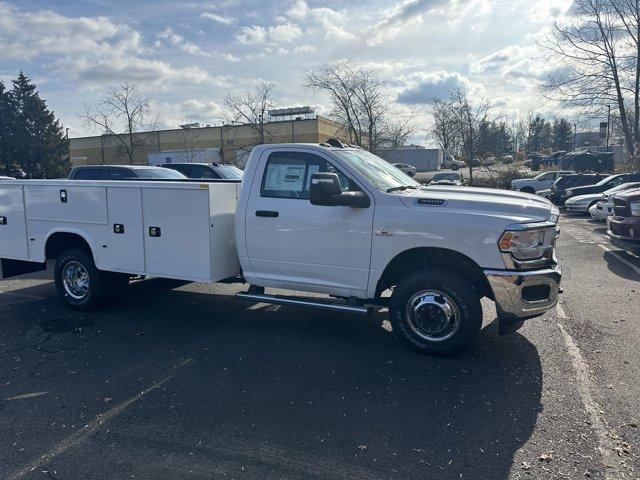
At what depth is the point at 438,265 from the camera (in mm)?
4934

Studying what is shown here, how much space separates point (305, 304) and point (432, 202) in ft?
5.61

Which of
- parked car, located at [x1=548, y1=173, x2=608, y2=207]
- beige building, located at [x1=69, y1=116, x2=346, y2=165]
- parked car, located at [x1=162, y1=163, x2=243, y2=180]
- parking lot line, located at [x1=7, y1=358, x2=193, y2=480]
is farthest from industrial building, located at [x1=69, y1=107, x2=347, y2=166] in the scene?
parking lot line, located at [x1=7, y1=358, x2=193, y2=480]

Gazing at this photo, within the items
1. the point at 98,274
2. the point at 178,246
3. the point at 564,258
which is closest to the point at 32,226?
the point at 98,274

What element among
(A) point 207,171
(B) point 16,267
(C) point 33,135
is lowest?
(B) point 16,267

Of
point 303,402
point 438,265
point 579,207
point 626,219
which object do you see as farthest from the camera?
point 579,207

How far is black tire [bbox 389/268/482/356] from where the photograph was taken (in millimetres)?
4582

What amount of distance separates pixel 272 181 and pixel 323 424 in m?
2.76

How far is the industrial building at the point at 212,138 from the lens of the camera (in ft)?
193

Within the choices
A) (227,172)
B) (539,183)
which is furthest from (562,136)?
(227,172)

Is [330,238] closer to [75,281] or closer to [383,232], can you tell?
[383,232]

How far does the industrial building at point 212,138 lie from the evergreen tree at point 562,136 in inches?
2010

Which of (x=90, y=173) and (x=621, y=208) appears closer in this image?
(x=621, y=208)

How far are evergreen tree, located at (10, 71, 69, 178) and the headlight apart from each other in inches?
2048

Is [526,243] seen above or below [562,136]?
below
